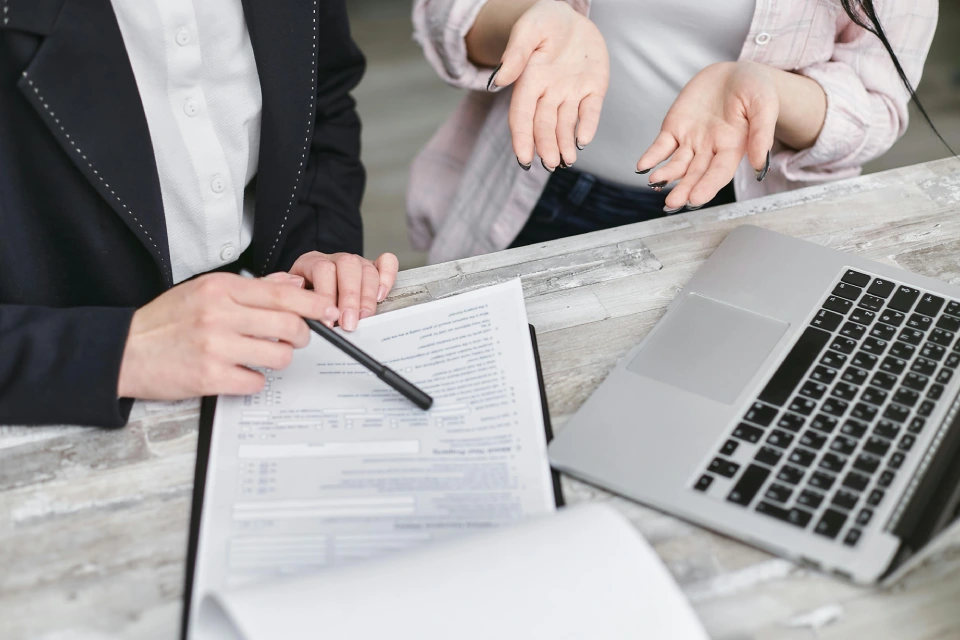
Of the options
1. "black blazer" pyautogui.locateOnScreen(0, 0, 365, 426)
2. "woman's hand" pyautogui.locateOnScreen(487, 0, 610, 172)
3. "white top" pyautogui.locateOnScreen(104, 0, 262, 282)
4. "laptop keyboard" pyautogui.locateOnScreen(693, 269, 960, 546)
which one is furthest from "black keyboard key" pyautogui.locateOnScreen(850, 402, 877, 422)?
"white top" pyautogui.locateOnScreen(104, 0, 262, 282)

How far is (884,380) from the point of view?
0.58 metres

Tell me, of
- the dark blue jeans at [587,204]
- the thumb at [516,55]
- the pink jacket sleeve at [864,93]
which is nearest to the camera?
the thumb at [516,55]

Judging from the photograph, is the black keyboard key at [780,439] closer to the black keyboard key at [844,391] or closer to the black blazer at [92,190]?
the black keyboard key at [844,391]

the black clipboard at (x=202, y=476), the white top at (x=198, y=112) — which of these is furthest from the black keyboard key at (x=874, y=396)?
the white top at (x=198, y=112)

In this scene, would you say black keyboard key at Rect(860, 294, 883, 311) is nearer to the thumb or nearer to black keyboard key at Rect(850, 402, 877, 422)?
black keyboard key at Rect(850, 402, 877, 422)

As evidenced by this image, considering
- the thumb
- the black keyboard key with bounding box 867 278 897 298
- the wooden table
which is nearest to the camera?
the wooden table

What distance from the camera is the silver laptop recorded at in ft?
→ 1.59

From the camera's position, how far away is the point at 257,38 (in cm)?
81

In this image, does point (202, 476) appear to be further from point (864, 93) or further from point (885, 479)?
point (864, 93)

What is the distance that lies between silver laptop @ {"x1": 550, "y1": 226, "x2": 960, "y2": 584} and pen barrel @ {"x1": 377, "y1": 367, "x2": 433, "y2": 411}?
0.10 metres

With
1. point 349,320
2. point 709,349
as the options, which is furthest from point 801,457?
point 349,320

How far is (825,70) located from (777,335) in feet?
1.59

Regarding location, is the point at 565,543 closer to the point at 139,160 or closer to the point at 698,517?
the point at 698,517

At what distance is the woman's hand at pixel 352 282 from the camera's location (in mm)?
679
